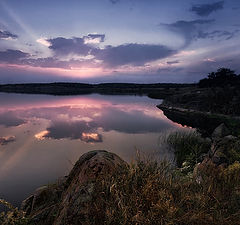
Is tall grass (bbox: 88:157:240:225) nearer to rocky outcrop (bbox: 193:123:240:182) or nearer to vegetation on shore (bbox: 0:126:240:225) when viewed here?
vegetation on shore (bbox: 0:126:240:225)

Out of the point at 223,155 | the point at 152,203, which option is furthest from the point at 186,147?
the point at 152,203

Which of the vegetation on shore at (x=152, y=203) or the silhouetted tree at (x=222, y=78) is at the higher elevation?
the silhouetted tree at (x=222, y=78)

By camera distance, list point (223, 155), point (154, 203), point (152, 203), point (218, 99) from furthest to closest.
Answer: point (218, 99)
point (223, 155)
point (154, 203)
point (152, 203)

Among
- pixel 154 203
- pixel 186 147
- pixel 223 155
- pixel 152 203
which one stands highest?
pixel 152 203

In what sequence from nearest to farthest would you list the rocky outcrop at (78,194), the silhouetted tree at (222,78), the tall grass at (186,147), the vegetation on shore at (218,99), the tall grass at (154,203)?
the tall grass at (154,203) → the rocky outcrop at (78,194) → the tall grass at (186,147) → the vegetation on shore at (218,99) → the silhouetted tree at (222,78)

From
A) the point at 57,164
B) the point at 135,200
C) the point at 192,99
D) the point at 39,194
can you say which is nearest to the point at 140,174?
the point at 135,200

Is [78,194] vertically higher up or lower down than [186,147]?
higher up

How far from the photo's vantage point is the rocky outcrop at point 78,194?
431cm

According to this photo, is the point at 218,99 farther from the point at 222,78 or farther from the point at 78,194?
the point at 78,194

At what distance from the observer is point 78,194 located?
4.68 m

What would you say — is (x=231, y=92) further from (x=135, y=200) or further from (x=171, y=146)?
(x=135, y=200)

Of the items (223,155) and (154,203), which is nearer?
(154,203)

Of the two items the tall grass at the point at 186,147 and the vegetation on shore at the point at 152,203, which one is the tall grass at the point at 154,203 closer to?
the vegetation on shore at the point at 152,203

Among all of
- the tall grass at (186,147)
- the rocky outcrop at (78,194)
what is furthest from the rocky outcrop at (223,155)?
the rocky outcrop at (78,194)
